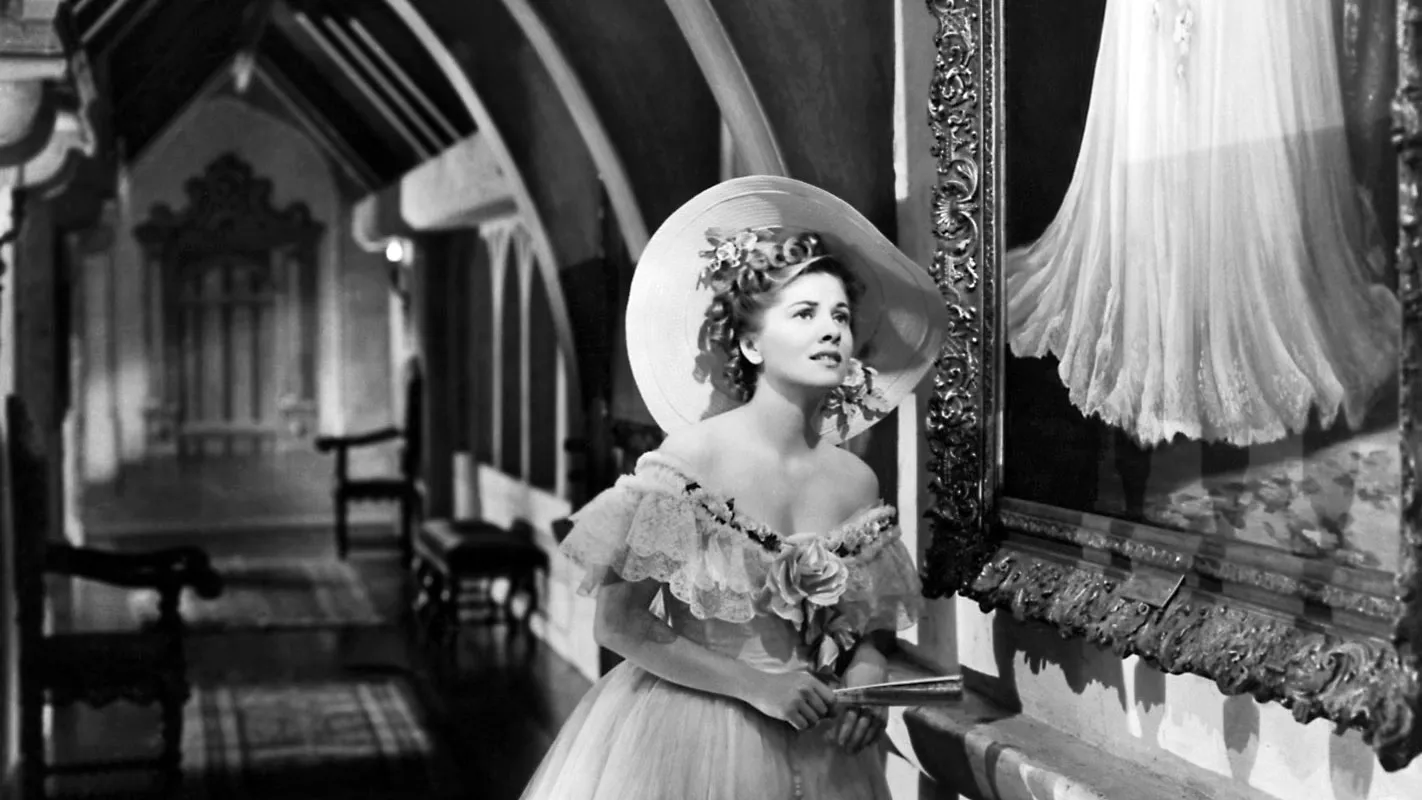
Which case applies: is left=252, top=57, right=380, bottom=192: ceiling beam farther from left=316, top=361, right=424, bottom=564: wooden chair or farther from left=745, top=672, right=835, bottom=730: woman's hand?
left=745, top=672, right=835, bottom=730: woman's hand

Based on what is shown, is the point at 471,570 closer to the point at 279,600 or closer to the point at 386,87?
the point at 279,600

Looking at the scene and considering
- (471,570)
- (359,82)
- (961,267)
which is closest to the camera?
(961,267)

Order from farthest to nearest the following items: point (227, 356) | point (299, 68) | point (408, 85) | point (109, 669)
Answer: point (227, 356) < point (299, 68) < point (408, 85) < point (109, 669)

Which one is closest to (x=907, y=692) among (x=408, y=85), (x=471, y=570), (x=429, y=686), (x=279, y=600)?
(x=429, y=686)

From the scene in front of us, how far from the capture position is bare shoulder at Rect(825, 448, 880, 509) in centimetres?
246

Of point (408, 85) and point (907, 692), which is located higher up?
point (408, 85)

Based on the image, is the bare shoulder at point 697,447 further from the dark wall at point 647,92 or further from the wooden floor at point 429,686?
the wooden floor at point 429,686

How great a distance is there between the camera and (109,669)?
561cm

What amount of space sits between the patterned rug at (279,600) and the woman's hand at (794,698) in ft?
23.8

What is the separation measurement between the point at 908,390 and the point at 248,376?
13.8m

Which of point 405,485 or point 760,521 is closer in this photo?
point 760,521

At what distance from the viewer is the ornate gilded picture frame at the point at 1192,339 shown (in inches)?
70.1

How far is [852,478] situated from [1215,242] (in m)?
0.64

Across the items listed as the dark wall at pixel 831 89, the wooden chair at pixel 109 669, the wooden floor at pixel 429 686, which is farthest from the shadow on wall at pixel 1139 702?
the wooden chair at pixel 109 669
